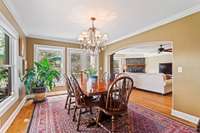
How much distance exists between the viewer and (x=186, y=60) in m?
2.84

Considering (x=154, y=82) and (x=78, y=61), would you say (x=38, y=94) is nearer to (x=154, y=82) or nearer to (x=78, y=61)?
(x=78, y=61)

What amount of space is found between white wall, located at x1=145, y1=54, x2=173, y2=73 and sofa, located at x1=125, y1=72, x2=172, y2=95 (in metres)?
5.17

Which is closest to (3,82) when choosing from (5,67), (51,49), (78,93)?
(5,67)

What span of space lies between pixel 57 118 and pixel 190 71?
3.15m

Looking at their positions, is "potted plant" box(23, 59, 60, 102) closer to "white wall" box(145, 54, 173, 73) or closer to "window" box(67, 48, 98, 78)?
"window" box(67, 48, 98, 78)

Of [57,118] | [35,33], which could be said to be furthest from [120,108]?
[35,33]

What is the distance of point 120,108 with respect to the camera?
2082 mm

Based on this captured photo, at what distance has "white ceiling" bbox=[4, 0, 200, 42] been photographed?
2.45 m

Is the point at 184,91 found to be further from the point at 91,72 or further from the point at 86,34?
the point at 86,34

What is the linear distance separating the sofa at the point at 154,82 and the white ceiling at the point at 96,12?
8.37 feet

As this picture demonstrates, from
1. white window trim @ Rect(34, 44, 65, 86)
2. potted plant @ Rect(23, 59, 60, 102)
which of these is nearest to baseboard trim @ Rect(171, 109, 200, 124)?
potted plant @ Rect(23, 59, 60, 102)

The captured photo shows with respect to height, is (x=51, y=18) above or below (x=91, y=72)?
above

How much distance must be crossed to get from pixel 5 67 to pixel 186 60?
4.03 metres

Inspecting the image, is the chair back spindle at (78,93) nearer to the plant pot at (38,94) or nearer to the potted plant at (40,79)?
the potted plant at (40,79)
